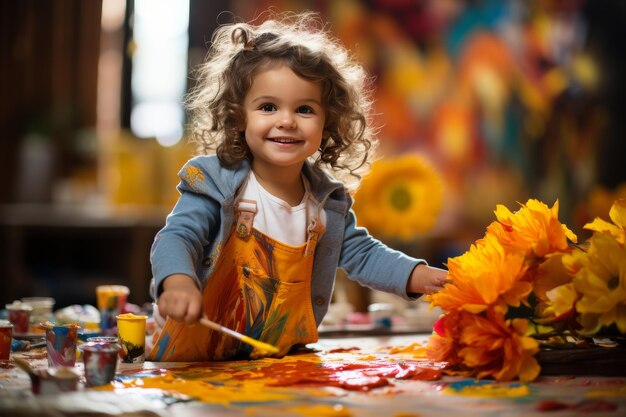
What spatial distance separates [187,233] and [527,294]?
1.90 ft

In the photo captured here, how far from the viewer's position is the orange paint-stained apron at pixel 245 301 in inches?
61.6

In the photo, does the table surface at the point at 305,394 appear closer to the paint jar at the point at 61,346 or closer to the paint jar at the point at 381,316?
the paint jar at the point at 61,346

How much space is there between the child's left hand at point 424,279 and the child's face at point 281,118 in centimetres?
32

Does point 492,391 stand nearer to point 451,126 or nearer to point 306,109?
point 306,109

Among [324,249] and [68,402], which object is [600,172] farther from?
[68,402]

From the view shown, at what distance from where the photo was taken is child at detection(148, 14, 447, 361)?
1567 millimetres

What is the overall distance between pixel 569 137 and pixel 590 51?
0.38 meters

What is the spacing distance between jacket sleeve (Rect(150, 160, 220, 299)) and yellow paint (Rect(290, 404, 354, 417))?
0.34 metres

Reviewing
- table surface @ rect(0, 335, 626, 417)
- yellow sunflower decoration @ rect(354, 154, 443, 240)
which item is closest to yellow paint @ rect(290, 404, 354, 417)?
table surface @ rect(0, 335, 626, 417)

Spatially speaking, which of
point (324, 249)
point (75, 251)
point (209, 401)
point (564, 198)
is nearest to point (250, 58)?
point (324, 249)

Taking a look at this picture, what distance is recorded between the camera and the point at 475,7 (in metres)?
3.91

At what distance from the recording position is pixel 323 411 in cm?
107

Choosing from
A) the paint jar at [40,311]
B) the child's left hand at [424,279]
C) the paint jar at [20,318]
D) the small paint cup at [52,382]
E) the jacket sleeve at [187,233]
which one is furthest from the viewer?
the paint jar at [40,311]

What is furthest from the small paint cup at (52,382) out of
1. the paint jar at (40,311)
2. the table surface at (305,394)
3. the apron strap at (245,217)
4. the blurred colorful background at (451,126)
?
the blurred colorful background at (451,126)
